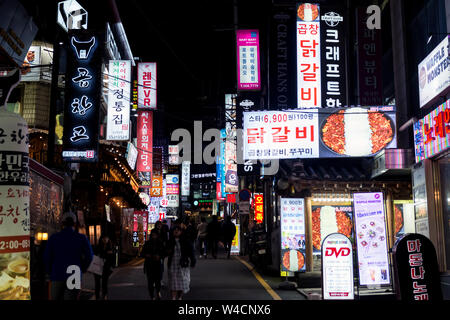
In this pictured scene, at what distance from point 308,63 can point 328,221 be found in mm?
5276

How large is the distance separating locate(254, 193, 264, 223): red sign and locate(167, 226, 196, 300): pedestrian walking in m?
14.5

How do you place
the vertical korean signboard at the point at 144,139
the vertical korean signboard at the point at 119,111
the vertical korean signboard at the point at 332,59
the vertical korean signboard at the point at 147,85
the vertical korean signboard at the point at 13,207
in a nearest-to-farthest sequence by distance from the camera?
the vertical korean signboard at the point at 13,207 → the vertical korean signboard at the point at 332,59 → the vertical korean signboard at the point at 119,111 → the vertical korean signboard at the point at 147,85 → the vertical korean signboard at the point at 144,139

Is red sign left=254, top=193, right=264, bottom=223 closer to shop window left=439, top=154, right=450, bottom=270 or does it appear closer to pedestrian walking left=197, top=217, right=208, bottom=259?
pedestrian walking left=197, top=217, right=208, bottom=259

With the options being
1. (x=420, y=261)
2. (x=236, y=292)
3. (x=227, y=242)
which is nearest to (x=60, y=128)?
(x=227, y=242)

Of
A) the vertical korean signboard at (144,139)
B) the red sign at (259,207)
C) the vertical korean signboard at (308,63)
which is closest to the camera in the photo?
the vertical korean signboard at (308,63)

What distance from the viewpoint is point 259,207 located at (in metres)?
26.5

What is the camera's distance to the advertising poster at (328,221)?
16094 millimetres

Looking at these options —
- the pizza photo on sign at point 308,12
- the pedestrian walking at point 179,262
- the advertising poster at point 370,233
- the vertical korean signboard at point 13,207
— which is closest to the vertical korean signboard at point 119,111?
the pizza photo on sign at point 308,12

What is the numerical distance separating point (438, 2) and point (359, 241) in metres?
6.51

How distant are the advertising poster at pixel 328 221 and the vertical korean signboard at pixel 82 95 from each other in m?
7.34

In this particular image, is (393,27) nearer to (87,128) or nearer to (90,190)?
(87,128)

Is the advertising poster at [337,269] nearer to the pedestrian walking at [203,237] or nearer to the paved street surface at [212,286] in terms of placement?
the paved street surface at [212,286]
